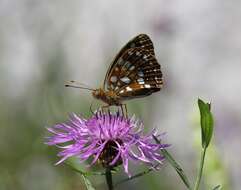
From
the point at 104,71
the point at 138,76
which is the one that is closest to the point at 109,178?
the point at 138,76

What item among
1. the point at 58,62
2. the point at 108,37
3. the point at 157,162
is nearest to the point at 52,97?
the point at 58,62

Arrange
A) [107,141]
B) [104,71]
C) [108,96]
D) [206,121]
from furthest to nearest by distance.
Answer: [104,71]
[108,96]
[107,141]
[206,121]

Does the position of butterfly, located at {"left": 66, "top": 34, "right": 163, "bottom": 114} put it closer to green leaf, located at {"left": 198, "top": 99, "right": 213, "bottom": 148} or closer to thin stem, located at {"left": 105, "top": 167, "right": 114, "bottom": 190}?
thin stem, located at {"left": 105, "top": 167, "right": 114, "bottom": 190}

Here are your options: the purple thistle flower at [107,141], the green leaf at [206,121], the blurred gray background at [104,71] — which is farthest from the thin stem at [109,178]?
the blurred gray background at [104,71]

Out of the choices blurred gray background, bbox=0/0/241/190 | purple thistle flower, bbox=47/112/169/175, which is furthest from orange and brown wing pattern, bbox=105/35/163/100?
blurred gray background, bbox=0/0/241/190

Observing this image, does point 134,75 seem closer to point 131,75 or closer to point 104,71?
point 131,75

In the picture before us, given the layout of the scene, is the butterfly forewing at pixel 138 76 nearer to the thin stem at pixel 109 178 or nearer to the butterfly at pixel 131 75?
the butterfly at pixel 131 75
